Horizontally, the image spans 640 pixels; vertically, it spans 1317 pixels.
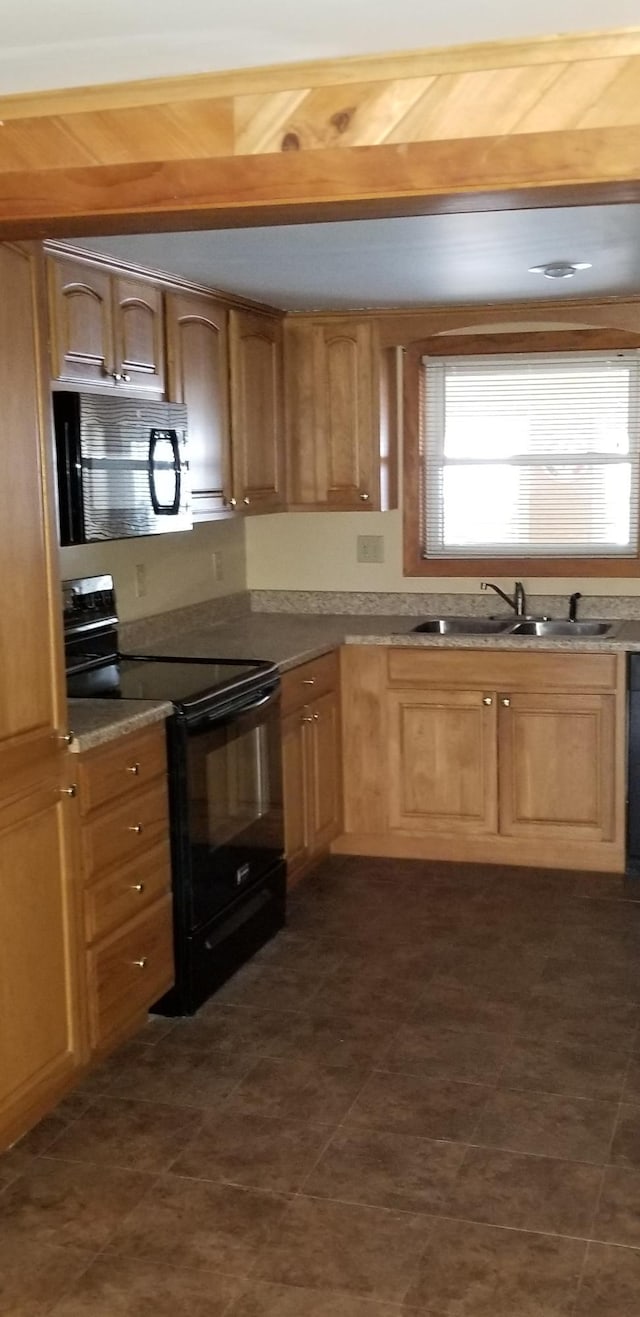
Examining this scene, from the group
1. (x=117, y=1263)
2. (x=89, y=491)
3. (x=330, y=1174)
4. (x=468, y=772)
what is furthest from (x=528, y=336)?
(x=117, y=1263)

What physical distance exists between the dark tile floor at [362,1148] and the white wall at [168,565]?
4.21ft

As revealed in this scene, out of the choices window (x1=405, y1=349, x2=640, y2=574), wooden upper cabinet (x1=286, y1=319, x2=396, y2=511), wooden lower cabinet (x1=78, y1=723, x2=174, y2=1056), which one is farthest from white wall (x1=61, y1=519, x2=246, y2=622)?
wooden lower cabinet (x1=78, y1=723, x2=174, y2=1056)

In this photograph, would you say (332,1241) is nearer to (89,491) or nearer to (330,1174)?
(330,1174)

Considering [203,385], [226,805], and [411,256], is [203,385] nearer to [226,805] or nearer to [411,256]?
[411,256]

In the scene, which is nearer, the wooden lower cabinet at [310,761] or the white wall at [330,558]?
the wooden lower cabinet at [310,761]

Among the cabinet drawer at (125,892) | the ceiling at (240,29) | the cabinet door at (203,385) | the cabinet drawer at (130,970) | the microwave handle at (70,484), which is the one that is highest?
the ceiling at (240,29)

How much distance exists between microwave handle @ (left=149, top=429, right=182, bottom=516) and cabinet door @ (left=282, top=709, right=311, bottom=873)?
2.95ft

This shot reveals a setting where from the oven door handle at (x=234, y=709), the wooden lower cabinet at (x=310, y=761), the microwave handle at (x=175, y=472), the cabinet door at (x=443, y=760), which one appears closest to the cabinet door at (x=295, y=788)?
the wooden lower cabinet at (x=310, y=761)

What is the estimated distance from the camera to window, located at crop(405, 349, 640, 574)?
5055 mm

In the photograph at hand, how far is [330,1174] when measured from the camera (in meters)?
2.79

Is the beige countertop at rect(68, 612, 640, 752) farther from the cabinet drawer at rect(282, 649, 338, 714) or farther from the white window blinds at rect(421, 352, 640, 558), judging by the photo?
the white window blinds at rect(421, 352, 640, 558)

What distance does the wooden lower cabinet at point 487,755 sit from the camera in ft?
15.3

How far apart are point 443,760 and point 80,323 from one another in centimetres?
217

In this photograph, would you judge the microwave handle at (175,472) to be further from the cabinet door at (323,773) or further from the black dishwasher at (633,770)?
the black dishwasher at (633,770)
